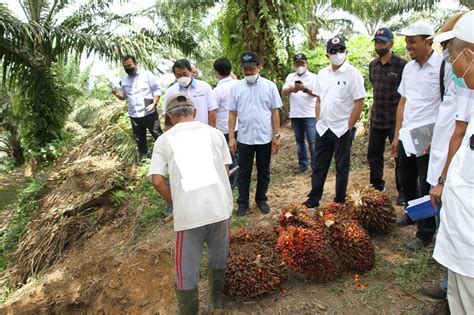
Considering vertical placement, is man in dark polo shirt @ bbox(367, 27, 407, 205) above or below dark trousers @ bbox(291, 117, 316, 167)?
above

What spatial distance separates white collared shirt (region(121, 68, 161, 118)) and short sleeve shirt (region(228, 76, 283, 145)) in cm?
233

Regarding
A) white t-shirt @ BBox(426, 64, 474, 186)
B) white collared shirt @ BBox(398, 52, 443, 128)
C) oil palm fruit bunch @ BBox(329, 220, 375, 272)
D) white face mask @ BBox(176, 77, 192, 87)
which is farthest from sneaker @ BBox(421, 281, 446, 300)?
white face mask @ BBox(176, 77, 192, 87)

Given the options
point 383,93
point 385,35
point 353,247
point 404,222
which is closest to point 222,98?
point 383,93

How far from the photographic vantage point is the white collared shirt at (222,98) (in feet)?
17.5

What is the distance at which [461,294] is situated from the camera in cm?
195

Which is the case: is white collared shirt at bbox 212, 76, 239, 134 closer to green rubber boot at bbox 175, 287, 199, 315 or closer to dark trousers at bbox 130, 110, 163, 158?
dark trousers at bbox 130, 110, 163, 158

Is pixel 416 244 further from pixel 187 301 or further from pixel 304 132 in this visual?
pixel 304 132

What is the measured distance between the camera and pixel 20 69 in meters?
8.69

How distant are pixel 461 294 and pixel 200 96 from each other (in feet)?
12.4

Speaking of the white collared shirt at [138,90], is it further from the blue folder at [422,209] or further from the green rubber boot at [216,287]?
the blue folder at [422,209]

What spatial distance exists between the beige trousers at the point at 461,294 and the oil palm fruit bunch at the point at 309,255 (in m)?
1.20

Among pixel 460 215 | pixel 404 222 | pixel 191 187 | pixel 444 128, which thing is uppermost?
pixel 444 128

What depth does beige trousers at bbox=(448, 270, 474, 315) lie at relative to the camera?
6.27ft

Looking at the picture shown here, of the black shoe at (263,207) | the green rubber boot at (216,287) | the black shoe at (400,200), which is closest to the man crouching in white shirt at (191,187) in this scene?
the green rubber boot at (216,287)
